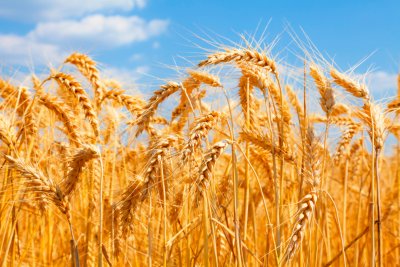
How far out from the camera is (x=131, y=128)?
8.96ft

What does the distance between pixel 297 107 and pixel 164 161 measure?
115cm

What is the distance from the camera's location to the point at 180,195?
256 centimetres

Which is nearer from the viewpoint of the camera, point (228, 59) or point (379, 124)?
point (379, 124)

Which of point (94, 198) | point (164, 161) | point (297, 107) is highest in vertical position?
point (297, 107)

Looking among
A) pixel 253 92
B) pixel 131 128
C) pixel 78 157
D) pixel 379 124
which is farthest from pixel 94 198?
pixel 379 124

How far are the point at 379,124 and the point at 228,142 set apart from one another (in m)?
0.65

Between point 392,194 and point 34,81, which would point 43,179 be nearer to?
point 34,81

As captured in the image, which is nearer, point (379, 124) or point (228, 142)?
point (228, 142)

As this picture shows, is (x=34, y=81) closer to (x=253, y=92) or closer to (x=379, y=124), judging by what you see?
(x=253, y=92)

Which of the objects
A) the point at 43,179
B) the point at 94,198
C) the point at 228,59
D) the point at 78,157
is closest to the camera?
the point at 43,179

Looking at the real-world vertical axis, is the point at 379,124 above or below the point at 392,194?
above

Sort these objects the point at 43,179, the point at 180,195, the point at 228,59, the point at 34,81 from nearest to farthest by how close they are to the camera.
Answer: the point at 43,179, the point at 228,59, the point at 180,195, the point at 34,81

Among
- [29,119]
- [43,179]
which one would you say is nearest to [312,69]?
[43,179]

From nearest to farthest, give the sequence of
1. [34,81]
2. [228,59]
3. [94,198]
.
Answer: [228,59] → [94,198] → [34,81]
